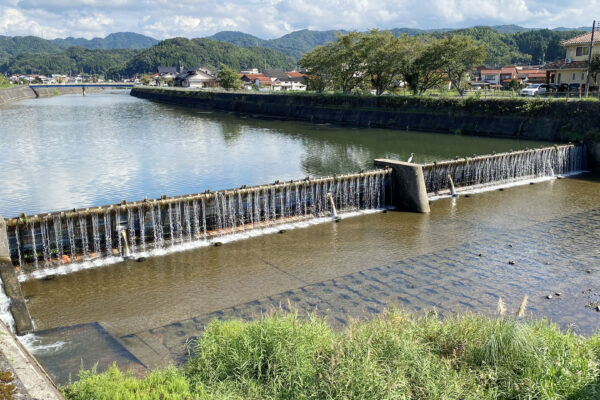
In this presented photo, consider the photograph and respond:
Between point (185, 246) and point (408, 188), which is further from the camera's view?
point (408, 188)

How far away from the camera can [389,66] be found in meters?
63.5

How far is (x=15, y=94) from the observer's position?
110500mm

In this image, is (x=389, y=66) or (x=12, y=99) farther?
(x=12, y=99)

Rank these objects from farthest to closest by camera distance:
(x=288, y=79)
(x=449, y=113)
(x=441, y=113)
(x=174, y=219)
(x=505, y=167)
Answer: (x=288, y=79), (x=441, y=113), (x=449, y=113), (x=505, y=167), (x=174, y=219)

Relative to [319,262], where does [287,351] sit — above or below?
above

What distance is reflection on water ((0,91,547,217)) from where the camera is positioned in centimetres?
2616

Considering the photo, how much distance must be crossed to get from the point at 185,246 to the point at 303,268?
4.85m

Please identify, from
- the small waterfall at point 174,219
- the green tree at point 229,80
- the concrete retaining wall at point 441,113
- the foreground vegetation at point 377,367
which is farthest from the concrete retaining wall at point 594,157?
the green tree at point 229,80

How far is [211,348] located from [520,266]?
11.6 metres

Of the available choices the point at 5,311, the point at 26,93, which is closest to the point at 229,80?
the point at 26,93

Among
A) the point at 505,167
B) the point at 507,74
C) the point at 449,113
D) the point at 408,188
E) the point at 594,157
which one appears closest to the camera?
the point at 408,188

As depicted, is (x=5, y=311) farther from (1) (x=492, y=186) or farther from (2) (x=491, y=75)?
(2) (x=491, y=75)

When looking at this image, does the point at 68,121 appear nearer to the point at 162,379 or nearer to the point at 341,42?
the point at 341,42

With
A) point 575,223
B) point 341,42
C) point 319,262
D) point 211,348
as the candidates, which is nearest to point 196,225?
point 319,262
